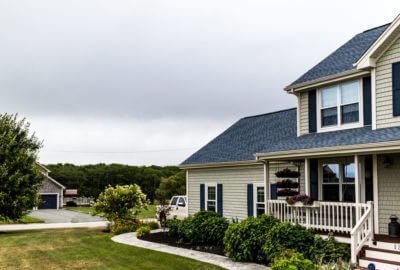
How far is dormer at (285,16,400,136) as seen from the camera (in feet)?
43.8

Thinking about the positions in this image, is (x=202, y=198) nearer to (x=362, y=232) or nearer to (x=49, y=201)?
(x=362, y=232)

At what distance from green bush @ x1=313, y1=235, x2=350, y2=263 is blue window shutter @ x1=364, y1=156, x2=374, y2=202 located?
1893mm

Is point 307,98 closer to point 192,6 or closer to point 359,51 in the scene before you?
point 359,51

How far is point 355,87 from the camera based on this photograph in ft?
49.2

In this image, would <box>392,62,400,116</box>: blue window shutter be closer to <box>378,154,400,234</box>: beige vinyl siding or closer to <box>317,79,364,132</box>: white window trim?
<box>378,154,400,234</box>: beige vinyl siding

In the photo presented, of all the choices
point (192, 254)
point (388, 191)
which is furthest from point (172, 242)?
point (388, 191)

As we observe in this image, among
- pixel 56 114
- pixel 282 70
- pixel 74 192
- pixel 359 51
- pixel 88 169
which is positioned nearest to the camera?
pixel 359 51

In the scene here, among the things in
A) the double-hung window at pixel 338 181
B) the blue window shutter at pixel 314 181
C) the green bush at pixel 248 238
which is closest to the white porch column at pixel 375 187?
the double-hung window at pixel 338 181

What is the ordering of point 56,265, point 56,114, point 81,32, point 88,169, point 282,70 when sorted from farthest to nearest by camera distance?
point 88,169, point 56,114, point 282,70, point 81,32, point 56,265

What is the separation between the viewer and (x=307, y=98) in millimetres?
16938

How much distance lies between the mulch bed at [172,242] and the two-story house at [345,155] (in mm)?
2628

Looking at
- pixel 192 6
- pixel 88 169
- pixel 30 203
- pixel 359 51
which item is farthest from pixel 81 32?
pixel 88 169

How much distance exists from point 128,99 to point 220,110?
6.18 meters

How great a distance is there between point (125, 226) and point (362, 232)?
14.5 m
